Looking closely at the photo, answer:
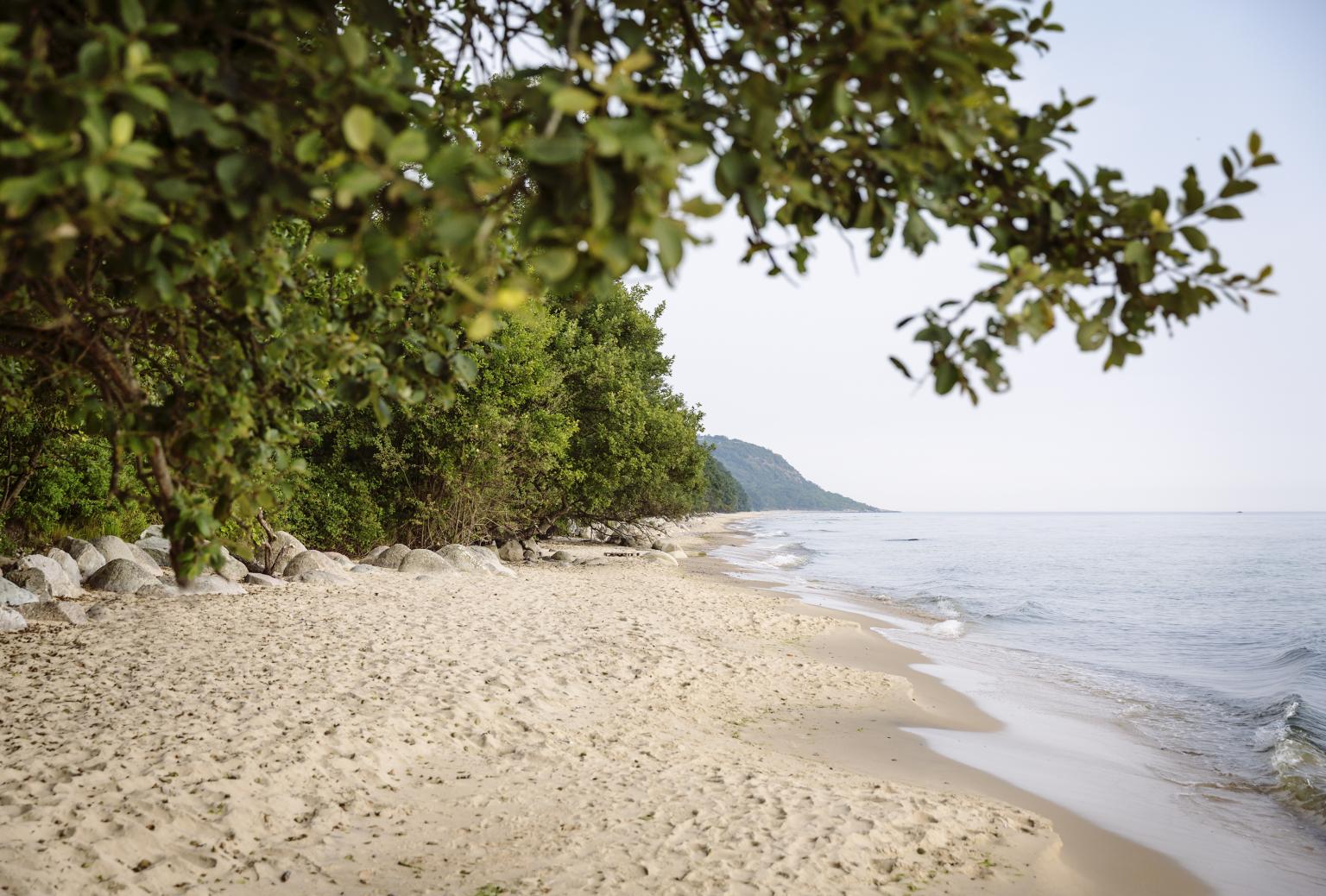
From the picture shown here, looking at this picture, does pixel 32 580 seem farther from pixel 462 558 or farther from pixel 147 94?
pixel 147 94

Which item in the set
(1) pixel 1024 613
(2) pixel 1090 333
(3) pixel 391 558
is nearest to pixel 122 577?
(3) pixel 391 558

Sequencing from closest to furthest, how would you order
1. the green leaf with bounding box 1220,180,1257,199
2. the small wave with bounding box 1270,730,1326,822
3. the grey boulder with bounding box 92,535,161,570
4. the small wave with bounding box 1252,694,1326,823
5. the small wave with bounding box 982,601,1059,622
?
the green leaf with bounding box 1220,180,1257,199 → the small wave with bounding box 1270,730,1326,822 → the small wave with bounding box 1252,694,1326,823 → the grey boulder with bounding box 92,535,161,570 → the small wave with bounding box 982,601,1059,622

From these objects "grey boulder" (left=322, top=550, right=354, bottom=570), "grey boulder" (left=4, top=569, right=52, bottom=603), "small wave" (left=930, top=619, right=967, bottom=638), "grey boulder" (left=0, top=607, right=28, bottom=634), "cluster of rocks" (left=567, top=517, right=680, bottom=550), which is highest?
"grey boulder" (left=4, top=569, right=52, bottom=603)

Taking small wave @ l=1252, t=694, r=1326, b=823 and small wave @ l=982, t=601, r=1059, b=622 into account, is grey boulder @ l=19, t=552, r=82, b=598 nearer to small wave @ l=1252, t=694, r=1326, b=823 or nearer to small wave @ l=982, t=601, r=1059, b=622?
small wave @ l=1252, t=694, r=1326, b=823

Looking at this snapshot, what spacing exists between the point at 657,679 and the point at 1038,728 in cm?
478

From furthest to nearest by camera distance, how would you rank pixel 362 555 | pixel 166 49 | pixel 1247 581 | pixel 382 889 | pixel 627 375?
pixel 1247 581 → pixel 627 375 → pixel 362 555 → pixel 382 889 → pixel 166 49

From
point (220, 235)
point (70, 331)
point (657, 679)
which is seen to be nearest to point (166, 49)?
point (220, 235)

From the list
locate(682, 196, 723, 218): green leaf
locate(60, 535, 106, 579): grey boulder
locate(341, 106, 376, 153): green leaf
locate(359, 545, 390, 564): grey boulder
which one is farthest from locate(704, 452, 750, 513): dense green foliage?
locate(341, 106, 376, 153): green leaf

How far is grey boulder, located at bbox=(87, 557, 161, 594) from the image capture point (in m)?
11.8

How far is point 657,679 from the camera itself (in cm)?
977

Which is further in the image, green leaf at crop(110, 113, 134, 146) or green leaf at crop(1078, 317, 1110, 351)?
green leaf at crop(1078, 317, 1110, 351)

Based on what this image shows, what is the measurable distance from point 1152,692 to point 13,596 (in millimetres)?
16067

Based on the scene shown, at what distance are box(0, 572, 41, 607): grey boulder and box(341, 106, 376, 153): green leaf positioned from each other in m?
11.2

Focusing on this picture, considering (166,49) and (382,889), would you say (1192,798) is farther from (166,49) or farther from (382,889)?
(166,49)
